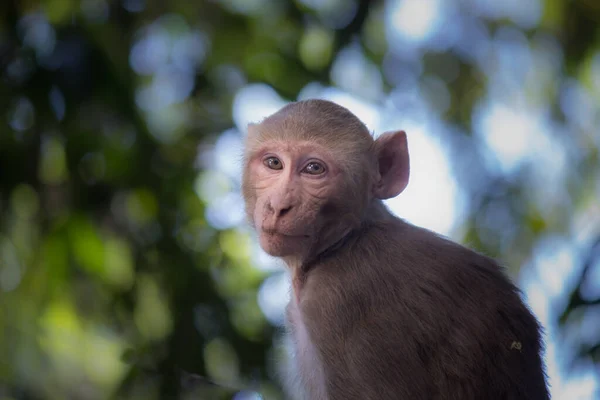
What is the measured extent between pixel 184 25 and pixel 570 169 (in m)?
3.28

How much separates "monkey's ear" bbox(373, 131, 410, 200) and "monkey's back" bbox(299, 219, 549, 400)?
350 mm

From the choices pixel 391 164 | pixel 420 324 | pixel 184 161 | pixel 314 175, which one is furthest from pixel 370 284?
pixel 184 161

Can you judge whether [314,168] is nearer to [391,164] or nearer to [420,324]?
[391,164]

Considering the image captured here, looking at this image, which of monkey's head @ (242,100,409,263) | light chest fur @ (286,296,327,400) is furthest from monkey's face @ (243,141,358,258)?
light chest fur @ (286,296,327,400)

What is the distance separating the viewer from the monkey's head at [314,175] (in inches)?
145

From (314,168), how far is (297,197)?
237 mm

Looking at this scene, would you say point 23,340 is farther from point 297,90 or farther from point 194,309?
point 297,90

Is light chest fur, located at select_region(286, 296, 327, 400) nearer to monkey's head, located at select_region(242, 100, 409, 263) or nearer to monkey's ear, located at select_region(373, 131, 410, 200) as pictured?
monkey's head, located at select_region(242, 100, 409, 263)

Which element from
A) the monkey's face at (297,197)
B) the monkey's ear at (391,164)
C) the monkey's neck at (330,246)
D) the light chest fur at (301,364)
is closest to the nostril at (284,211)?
the monkey's face at (297,197)

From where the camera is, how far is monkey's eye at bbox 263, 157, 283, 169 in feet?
13.0

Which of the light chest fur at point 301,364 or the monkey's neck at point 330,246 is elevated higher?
the monkey's neck at point 330,246

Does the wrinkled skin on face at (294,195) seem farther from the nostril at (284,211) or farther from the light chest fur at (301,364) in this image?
the light chest fur at (301,364)

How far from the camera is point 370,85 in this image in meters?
6.59

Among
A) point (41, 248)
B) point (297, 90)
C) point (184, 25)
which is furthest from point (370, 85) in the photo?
point (41, 248)
